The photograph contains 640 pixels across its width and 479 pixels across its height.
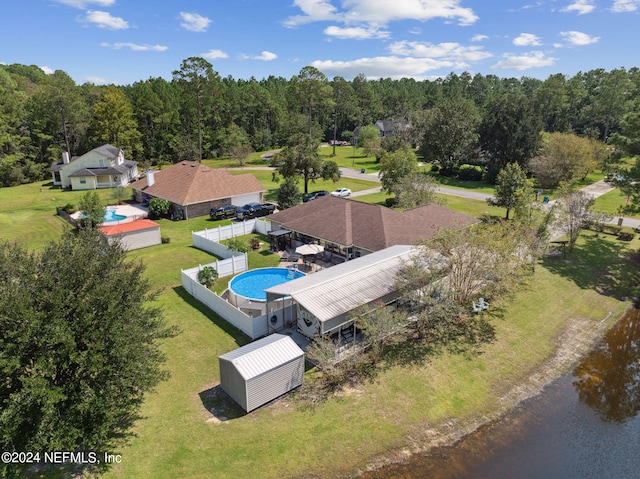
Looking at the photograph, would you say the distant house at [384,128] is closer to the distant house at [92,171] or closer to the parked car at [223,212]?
the parked car at [223,212]

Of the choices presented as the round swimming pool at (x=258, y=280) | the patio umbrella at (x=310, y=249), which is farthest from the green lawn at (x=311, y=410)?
the patio umbrella at (x=310, y=249)

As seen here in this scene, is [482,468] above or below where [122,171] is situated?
below

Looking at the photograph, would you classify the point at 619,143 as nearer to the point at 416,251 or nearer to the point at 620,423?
the point at 416,251

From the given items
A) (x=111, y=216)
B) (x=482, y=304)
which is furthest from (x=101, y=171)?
(x=482, y=304)

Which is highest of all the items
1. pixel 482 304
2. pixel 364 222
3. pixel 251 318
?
pixel 364 222

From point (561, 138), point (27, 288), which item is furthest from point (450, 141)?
point (27, 288)

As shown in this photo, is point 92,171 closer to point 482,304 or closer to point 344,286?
point 344,286

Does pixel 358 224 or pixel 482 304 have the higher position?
pixel 358 224
